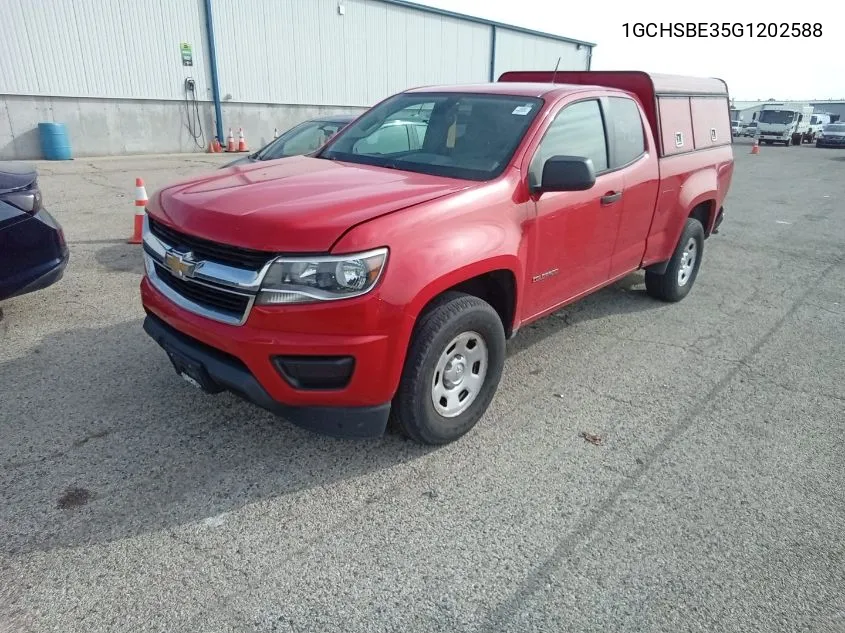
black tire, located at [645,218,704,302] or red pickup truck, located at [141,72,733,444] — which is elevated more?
red pickup truck, located at [141,72,733,444]

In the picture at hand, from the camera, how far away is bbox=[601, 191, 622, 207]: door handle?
13.2 feet

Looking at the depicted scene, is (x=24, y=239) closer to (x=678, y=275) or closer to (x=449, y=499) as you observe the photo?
(x=449, y=499)

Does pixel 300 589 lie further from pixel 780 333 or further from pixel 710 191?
pixel 710 191

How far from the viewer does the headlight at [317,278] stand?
2.56 metres

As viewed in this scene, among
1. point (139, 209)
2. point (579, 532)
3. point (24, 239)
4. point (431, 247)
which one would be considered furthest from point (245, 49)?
→ point (579, 532)

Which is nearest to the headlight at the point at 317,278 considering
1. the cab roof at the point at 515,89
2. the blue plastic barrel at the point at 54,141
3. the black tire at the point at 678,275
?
the cab roof at the point at 515,89

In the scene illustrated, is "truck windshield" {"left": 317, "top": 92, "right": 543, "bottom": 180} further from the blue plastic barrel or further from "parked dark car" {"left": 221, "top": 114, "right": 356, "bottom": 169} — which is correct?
the blue plastic barrel

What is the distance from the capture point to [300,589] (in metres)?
2.34

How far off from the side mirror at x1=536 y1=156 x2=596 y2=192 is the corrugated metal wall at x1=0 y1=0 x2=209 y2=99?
17098 millimetres

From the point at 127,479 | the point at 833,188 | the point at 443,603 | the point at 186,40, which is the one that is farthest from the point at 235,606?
the point at 186,40

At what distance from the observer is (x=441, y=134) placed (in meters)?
3.85

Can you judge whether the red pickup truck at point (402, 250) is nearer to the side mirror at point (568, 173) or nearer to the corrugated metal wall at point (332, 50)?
the side mirror at point (568, 173)

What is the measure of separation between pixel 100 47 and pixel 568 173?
1768 centimetres

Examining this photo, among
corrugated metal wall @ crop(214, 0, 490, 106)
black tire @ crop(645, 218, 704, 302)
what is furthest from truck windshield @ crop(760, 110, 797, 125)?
black tire @ crop(645, 218, 704, 302)
